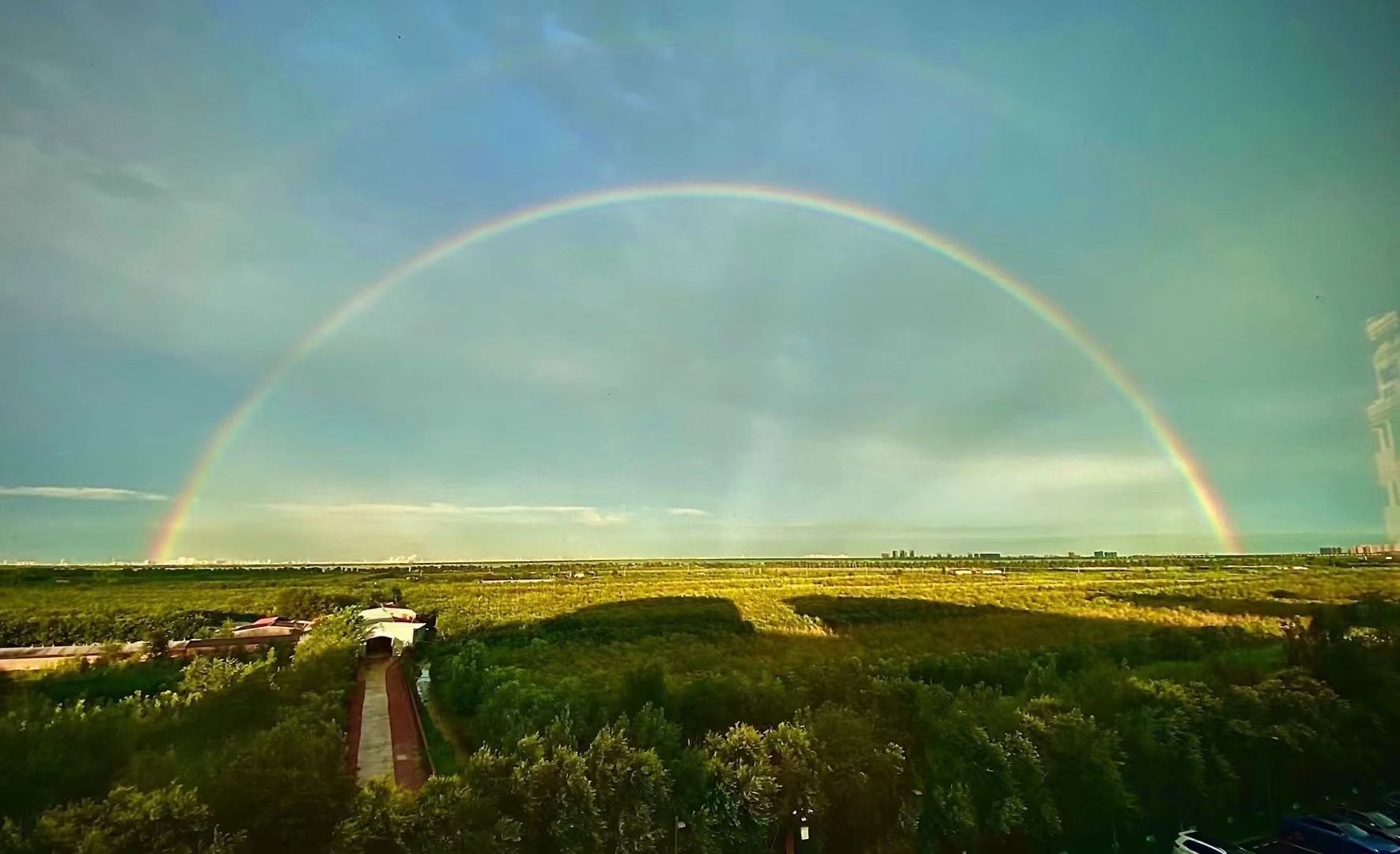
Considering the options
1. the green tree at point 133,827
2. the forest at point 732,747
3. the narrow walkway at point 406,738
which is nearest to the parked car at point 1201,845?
the forest at point 732,747

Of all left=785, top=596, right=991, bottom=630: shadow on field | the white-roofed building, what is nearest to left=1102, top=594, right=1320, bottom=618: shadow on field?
left=785, top=596, right=991, bottom=630: shadow on field

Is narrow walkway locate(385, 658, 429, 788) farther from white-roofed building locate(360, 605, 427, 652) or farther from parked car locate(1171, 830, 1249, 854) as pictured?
parked car locate(1171, 830, 1249, 854)

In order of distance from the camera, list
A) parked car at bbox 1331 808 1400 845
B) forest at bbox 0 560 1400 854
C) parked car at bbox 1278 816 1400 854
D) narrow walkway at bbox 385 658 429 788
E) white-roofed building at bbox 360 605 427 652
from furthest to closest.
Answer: white-roofed building at bbox 360 605 427 652
narrow walkway at bbox 385 658 429 788
parked car at bbox 1331 808 1400 845
parked car at bbox 1278 816 1400 854
forest at bbox 0 560 1400 854

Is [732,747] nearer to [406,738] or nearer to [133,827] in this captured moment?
[133,827]

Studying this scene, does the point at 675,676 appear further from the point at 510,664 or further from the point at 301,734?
the point at 301,734

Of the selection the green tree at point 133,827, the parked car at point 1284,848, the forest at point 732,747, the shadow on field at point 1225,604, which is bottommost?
the parked car at point 1284,848

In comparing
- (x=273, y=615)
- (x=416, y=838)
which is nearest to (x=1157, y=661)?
(x=416, y=838)

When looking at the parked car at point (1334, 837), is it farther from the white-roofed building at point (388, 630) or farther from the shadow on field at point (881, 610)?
the white-roofed building at point (388, 630)
